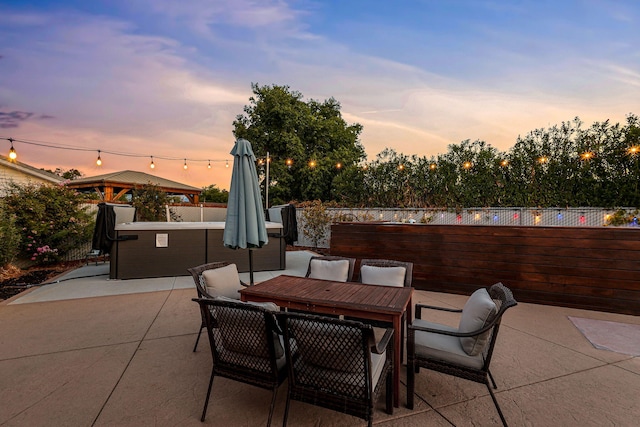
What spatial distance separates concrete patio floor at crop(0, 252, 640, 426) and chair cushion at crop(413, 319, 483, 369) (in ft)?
1.13

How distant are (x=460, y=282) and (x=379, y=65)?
22.0 feet

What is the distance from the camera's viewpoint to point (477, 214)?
794cm

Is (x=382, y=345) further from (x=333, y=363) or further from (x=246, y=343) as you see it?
(x=246, y=343)

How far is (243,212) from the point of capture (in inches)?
133

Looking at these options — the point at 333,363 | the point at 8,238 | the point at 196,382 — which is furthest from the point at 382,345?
the point at 8,238

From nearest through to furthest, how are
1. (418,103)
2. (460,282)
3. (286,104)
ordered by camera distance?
(460,282), (418,103), (286,104)

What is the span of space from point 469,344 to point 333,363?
3.05ft

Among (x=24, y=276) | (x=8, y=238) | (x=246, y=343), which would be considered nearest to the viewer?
(x=246, y=343)

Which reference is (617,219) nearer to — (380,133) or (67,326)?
(380,133)

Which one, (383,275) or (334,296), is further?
(383,275)

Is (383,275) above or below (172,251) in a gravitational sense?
above

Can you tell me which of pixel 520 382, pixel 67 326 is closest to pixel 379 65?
pixel 520 382

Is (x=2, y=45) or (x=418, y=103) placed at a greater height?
(x=2, y=45)

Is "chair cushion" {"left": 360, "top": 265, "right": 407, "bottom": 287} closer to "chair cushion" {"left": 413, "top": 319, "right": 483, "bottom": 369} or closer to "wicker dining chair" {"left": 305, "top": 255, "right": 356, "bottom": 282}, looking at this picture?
"wicker dining chair" {"left": 305, "top": 255, "right": 356, "bottom": 282}
